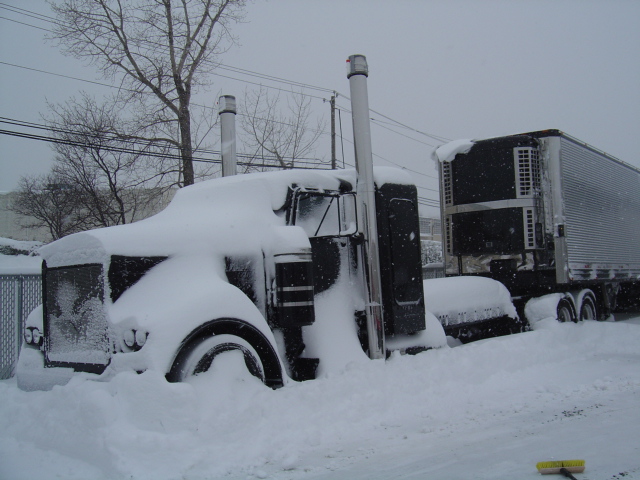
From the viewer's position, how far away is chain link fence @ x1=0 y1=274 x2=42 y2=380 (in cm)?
961

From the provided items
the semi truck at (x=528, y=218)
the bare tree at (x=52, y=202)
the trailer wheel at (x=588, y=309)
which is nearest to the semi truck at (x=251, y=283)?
the semi truck at (x=528, y=218)

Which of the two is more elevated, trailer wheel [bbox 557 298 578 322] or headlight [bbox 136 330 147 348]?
headlight [bbox 136 330 147 348]

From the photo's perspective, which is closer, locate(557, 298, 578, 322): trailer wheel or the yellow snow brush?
the yellow snow brush

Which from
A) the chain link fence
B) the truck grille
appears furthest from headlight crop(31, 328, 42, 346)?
the chain link fence

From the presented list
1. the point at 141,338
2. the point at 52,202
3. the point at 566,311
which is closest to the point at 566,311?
the point at 566,311

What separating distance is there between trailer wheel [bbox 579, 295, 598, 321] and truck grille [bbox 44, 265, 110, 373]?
9.27m

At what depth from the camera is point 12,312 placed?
980 centimetres

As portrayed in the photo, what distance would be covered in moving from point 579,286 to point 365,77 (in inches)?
271

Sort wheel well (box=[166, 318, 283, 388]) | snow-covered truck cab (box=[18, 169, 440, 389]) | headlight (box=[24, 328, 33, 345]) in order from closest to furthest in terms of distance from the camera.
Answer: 1. wheel well (box=[166, 318, 283, 388])
2. snow-covered truck cab (box=[18, 169, 440, 389])
3. headlight (box=[24, 328, 33, 345])

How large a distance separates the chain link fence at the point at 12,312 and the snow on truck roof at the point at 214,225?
4.44 m

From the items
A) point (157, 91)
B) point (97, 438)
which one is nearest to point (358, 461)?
point (97, 438)

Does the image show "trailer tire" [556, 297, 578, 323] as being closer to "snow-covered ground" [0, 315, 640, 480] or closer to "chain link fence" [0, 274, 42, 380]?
"snow-covered ground" [0, 315, 640, 480]

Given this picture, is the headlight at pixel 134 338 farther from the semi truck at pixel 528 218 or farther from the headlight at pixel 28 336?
the semi truck at pixel 528 218

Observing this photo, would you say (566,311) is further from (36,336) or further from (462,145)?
(36,336)
